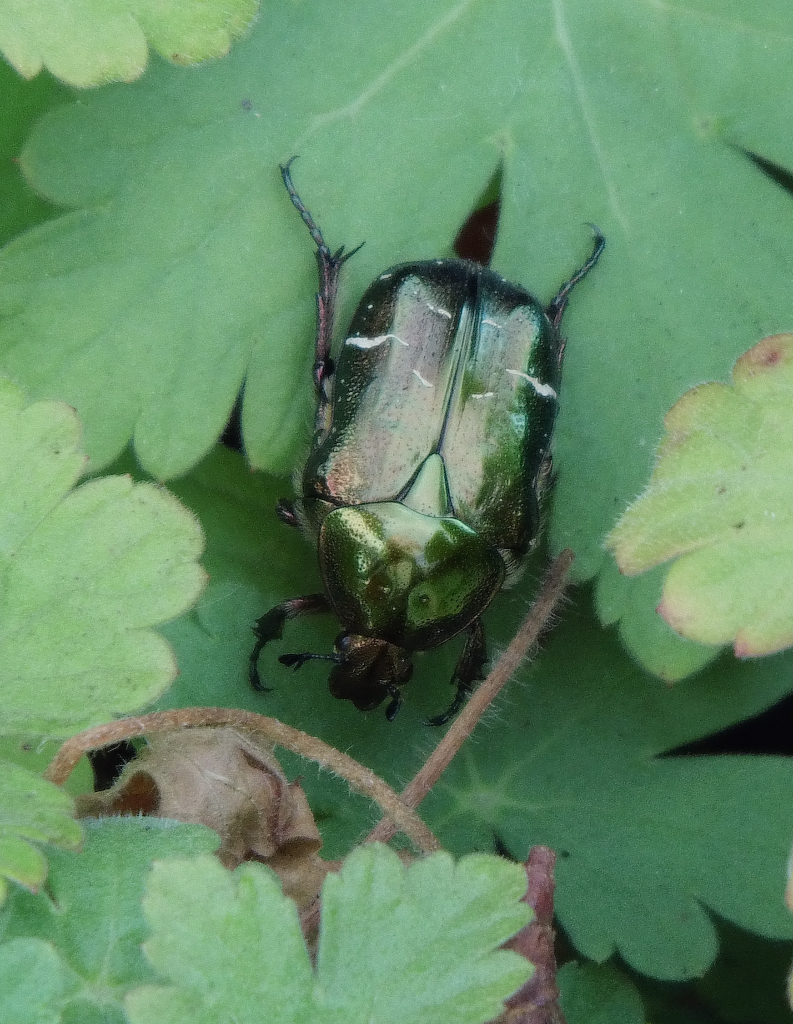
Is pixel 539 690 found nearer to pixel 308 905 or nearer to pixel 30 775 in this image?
pixel 308 905

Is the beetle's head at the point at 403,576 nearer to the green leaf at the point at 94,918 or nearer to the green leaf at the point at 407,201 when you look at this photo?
the green leaf at the point at 407,201

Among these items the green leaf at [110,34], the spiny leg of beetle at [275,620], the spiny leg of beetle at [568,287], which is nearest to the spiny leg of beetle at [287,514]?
the spiny leg of beetle at [275,620]

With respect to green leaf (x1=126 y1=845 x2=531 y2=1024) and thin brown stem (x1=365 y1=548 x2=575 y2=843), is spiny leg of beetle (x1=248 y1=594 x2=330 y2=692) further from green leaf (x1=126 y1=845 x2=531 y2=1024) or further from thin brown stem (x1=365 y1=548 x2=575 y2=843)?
green leaf (x1=126 y1=845 x2=531 y2=1024)

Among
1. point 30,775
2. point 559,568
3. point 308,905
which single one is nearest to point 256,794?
point 308,905

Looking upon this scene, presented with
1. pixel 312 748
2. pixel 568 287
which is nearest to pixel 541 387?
pixel 568 287

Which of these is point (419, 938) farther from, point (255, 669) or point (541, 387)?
point (541, 387)

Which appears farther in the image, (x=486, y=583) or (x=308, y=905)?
(x=486, y=583)

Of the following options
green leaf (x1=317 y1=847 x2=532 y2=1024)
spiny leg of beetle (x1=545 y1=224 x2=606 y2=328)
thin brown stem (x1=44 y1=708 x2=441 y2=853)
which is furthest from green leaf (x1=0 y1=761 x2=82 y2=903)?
spiny leg of beetle (x1=545 y1=224 x2=606 y2=328)
